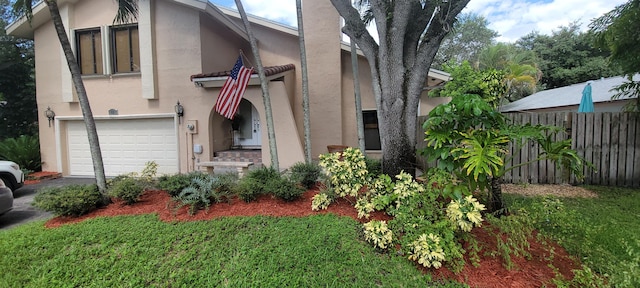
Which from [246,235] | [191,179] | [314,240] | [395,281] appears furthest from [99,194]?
[395,281]

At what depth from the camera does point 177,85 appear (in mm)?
9492

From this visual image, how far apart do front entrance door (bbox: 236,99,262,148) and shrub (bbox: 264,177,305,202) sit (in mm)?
6254

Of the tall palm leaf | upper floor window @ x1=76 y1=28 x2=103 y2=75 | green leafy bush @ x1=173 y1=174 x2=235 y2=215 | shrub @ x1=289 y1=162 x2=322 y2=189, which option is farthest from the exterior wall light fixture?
shrub @ x1=289 y1=162 x2=322 y2=189

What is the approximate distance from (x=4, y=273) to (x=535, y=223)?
22.0 feet

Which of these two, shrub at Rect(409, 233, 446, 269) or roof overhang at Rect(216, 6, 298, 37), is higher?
roof overhang at Rect(216, 6, 298, 37)

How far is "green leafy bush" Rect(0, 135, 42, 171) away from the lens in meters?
10.5

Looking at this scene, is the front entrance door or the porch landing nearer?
the porch landing

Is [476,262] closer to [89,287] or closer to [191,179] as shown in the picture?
[89,287]

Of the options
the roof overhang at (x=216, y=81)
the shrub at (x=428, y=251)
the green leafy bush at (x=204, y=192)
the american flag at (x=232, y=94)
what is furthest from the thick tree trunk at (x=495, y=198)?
the roof overhang at (x=216, y=81)

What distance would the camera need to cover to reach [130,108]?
388 inches

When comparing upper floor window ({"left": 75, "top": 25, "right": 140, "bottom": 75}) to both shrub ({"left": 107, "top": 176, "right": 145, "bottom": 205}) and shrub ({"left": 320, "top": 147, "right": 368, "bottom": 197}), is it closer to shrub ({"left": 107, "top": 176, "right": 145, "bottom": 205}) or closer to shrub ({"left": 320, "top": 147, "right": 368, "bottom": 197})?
shrub ({"left": 107, "top": 176, "right": 145, "bottom": 205})

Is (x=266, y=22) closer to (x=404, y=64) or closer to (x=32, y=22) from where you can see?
(x=404, y=64)

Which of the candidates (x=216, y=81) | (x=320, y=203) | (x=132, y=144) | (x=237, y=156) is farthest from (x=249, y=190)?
(x=132, y=144)

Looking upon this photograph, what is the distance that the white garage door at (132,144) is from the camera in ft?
32.2
